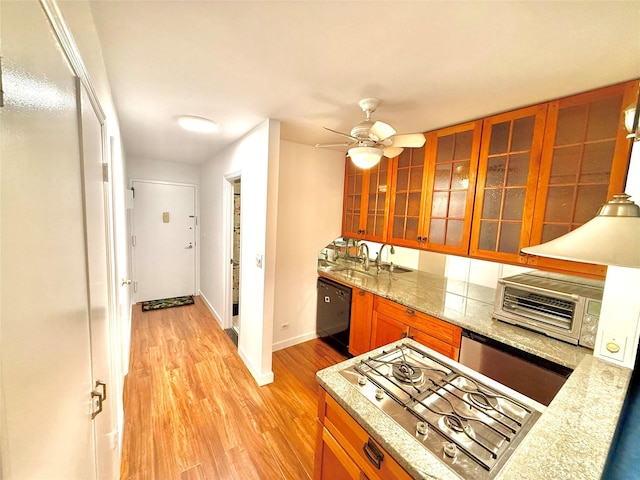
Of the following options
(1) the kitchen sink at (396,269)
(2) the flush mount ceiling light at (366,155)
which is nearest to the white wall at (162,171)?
(1) the kitchen sink at (396,269)

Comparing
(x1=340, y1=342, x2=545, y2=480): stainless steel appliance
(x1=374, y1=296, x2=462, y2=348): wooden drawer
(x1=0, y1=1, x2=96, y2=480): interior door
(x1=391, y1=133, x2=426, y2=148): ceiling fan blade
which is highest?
(x1=391, y1=133, x2=426, y2=148): ceiling fan blade

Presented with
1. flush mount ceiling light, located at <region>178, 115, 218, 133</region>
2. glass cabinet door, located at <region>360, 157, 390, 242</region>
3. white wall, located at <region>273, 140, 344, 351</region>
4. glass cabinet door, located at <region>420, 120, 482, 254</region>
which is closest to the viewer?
glass cabinet door, located at <region>420, 120, 482, 254</region>

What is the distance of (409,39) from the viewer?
1169 millimetres

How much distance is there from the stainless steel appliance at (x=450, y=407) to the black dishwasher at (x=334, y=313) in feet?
5.00

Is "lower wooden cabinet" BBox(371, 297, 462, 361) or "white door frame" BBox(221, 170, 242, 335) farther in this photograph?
"white door frame" BBox(221, 170, 242, 335)

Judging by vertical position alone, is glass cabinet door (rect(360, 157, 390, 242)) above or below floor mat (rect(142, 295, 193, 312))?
above

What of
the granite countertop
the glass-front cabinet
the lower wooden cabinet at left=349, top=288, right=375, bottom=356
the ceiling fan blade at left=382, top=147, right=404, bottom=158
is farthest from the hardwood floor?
the ceiling fan blade at left=382, top=147, right=404, bottom=158

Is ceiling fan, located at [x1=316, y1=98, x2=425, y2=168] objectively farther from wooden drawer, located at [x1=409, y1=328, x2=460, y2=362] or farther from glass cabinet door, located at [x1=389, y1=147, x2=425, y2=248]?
wooden drawer, located at [x1=409, y1=328, x2=460, y2=362]

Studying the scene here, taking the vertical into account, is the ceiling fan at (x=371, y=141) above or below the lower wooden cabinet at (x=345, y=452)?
above

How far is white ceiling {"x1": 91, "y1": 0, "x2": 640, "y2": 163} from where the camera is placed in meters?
1.03

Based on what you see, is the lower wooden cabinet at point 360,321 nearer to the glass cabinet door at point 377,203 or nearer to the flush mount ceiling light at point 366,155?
the glass cabinet door at point 377,203

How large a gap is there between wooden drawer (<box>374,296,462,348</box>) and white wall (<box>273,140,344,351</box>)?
41.7 inches

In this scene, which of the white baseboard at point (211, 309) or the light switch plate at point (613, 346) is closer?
the light switch plate at point (613, 346)

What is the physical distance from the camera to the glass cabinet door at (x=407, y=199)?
2469 mm
